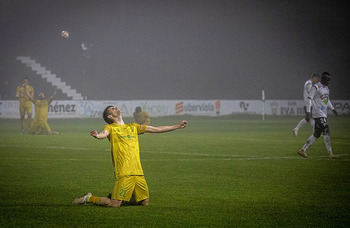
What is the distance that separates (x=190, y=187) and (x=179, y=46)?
4806cm

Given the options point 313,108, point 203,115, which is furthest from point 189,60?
point 313,108

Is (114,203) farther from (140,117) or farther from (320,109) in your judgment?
(140,117)

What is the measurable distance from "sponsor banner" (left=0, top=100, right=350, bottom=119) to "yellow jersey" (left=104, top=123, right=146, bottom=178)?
33685 mm

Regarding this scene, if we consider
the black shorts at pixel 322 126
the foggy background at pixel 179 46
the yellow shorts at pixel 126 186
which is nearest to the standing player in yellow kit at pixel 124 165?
the yellow shorts at pixel 126 186

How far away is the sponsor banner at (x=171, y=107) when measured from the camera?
4478 cm

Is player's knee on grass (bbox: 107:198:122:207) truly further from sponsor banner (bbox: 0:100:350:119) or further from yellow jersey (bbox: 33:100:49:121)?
sponsor banner (bbox: 0:100:350:119)

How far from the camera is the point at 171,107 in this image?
4747 centimetres

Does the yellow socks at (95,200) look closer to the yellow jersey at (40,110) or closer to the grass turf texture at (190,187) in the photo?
the grass turf texture at (190,187)

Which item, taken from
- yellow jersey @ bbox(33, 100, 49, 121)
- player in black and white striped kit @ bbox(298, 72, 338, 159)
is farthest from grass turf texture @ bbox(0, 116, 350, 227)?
yellow jersey @ bbox(33, 100, 49, 121)

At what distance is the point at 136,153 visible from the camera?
821 cm

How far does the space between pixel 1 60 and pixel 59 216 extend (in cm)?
4506

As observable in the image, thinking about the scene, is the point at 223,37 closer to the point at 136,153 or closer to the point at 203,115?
the point at 203,115

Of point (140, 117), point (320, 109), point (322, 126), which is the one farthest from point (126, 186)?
point (140, 117)

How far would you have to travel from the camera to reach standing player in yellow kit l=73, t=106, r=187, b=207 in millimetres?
7988
